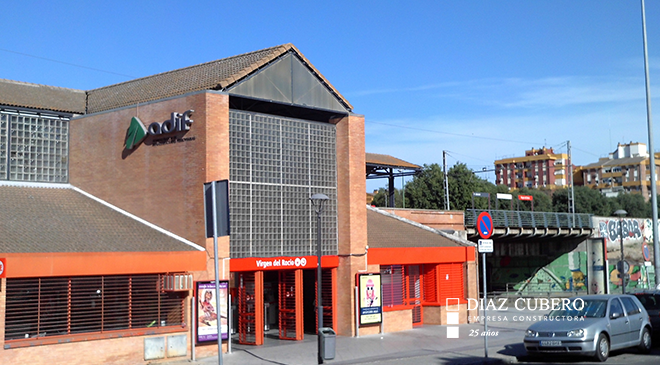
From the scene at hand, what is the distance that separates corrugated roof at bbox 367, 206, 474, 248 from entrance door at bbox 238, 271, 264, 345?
5.15m

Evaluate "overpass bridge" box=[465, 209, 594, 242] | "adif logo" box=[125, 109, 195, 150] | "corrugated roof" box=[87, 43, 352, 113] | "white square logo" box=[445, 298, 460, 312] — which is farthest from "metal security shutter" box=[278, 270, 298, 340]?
"overpass bridge" box=[465, 209, 594, 242]

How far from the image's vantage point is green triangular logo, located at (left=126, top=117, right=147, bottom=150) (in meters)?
21.0

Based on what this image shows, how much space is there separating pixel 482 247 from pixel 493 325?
10612 millimetres

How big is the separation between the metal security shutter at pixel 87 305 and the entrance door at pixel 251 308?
2796 millimetres

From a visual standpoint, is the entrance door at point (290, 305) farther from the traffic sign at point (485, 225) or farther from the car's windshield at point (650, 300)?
the car's windshield at point (650, 300)

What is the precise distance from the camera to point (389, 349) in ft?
66.7

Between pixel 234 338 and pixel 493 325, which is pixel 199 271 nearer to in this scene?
pixel 234 338

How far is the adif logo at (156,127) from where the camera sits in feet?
65.2

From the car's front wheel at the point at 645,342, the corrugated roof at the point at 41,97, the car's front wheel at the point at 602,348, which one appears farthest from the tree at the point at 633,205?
the corrugated roof at the point at 41,97

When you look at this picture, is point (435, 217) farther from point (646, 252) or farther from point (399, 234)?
point (646, 252)

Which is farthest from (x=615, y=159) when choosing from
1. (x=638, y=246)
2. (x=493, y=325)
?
(x=493, y=325)

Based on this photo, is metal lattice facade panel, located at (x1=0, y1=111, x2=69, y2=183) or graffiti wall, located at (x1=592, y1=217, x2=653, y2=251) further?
graffiti wall, located at (x1=592, y1=217, x2=653, y2=251)

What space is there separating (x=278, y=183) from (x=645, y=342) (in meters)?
11.7

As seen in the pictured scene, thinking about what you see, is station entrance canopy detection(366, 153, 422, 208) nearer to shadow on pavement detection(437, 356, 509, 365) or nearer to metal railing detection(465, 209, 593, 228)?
metal railing detection(465, 209, 593, 228)
